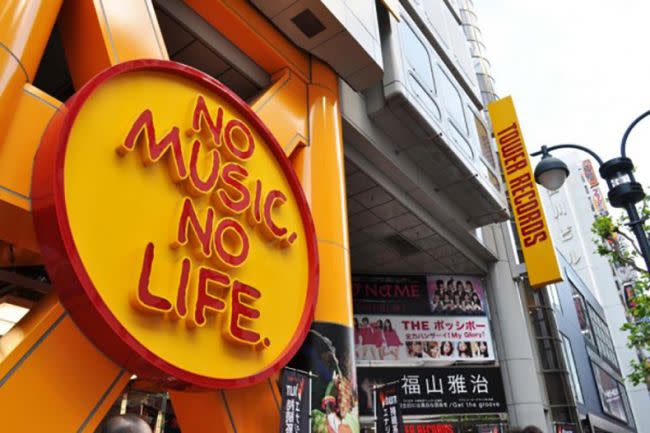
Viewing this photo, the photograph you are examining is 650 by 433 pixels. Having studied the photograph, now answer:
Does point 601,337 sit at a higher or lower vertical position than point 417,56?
lower

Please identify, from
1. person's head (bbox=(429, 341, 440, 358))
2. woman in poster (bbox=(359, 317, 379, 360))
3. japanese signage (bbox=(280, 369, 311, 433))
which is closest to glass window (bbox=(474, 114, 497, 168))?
person's head (bbox=(429, 341, 440, 358))

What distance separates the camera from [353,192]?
12312 millimetres

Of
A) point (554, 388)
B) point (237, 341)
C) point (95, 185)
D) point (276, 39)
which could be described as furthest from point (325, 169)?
point (554, 388)

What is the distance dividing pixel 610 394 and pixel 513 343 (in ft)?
49.4

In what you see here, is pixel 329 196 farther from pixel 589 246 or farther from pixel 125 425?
pixel 589 246

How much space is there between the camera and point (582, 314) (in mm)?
25547

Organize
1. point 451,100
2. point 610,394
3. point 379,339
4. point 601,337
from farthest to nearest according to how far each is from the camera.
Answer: point 601,337
point 610,394
point 379,339
point 451,100

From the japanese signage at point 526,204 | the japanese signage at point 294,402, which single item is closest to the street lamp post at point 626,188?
the japanese signage at point 294,402

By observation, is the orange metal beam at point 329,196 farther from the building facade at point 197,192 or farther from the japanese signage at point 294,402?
the japanese signage at point 294,402

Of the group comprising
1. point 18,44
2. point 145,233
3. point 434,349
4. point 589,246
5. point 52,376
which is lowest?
point 52,376

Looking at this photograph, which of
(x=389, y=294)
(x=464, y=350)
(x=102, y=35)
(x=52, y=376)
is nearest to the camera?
(x=52, y=376)

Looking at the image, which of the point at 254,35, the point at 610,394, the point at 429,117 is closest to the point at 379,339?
the point at 429,117

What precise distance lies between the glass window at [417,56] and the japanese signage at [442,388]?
784cm

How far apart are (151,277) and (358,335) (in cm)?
1079
